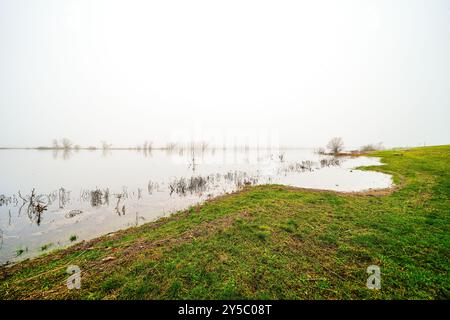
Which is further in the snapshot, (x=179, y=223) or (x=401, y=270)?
(x=179, y=223)

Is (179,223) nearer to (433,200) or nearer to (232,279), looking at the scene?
(232,279)

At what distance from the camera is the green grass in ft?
13.3

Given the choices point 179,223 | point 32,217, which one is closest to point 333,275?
point 179,223

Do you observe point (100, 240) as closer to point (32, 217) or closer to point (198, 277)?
point (198, 277)

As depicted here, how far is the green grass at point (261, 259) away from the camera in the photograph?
4.05m

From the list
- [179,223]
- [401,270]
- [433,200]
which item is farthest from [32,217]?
[433,200]

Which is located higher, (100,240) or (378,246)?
(378,246)

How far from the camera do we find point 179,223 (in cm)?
854

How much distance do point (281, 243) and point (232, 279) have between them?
2394mm

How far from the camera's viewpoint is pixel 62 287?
4.33 metres

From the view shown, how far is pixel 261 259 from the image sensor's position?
16.8ft

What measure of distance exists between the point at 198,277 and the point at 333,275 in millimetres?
3471

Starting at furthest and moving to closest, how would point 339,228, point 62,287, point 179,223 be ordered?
point 179,223 → point 339,228 → point 62,287
